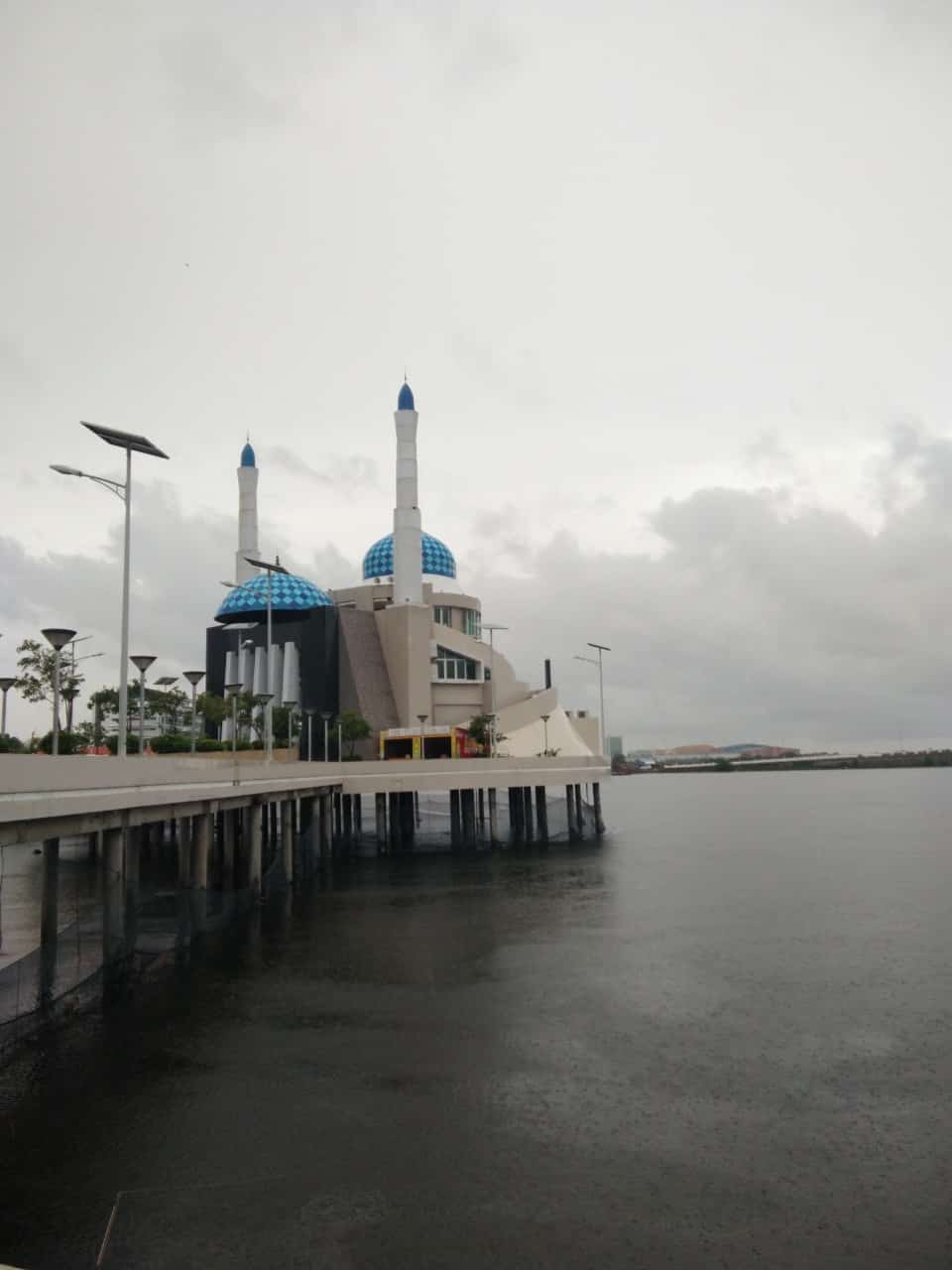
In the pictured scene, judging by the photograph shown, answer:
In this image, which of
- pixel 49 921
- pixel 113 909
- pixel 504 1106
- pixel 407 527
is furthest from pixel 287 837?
pixel 407 527

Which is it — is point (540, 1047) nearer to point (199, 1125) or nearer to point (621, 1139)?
point (621, 1139)

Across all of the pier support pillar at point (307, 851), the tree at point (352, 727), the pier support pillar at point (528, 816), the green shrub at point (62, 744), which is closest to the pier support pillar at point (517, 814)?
the pier support pillar at point (528, 816)

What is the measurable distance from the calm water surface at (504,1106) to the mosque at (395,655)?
167ft

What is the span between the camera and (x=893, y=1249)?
12.4 meters

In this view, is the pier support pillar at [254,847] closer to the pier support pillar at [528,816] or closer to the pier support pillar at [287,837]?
the pier support pillar at [287,837]

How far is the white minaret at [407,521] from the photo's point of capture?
8756 centimetres

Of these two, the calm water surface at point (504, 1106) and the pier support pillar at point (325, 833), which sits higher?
the pier support pillar at point (325, 833)

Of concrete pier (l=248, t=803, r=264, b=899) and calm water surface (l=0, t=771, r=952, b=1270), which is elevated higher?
concrete pier (l=248, t=803, r=264, b=899)

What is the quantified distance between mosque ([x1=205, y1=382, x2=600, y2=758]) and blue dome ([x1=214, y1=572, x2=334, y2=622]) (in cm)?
11

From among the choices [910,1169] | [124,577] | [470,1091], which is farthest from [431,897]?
[910,1169]

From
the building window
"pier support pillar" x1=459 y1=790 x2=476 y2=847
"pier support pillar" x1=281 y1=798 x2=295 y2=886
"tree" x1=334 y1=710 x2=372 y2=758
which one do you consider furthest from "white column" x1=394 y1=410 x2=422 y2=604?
"pier support pillar" x1=281 y1=798 x2=295 y2=886

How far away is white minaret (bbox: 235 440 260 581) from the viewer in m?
97.4

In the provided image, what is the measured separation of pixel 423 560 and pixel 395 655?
14305 mm

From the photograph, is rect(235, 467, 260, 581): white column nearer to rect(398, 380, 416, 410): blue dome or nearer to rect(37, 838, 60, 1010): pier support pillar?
rect(398, 380, 416, 410): blue dome
